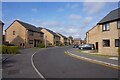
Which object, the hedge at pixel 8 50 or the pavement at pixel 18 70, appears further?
the hedge at pixel 8 50

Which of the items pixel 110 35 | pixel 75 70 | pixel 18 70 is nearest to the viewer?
pixel 75 70

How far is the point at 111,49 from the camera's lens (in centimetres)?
2744

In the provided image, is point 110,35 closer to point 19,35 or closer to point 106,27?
point 106,27

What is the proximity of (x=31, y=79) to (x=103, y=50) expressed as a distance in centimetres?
2062

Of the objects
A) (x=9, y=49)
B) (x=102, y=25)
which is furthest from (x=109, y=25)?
(x=9, y=49)

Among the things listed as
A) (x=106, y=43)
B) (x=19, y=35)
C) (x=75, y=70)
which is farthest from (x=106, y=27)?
(x=19, y=35)

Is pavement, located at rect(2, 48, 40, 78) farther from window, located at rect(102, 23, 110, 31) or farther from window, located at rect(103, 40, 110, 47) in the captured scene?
window, located at rect(102, 23, 110, 31)

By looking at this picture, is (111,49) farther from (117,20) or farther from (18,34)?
(18,34)

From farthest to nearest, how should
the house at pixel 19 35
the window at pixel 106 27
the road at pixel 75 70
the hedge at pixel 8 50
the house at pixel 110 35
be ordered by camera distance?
the house at pixel 19 35
the hedge at pixel 8 50
the window at pixel 106 27
the house at pixel 110 35
the road at pixel 75 70

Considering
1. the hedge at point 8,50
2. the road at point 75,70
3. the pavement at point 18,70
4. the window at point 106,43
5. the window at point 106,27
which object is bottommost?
the pavement at point 18,70

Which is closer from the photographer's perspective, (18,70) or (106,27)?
(18,70)

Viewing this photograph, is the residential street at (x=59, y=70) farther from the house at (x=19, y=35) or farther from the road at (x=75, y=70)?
the house at (x=19, y=35)

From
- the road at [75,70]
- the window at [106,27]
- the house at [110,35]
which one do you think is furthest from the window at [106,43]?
the road at [75,70]

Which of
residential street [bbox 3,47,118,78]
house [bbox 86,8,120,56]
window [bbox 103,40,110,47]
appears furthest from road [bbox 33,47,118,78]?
window [bbox 103,40,110,47]
